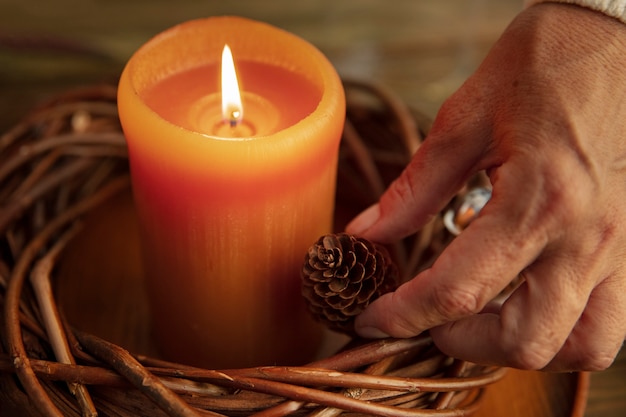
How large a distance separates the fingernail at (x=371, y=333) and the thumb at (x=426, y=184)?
0.25 feet

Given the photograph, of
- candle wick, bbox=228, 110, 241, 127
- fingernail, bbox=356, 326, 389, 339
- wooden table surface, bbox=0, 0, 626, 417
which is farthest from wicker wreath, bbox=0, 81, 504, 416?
wooden table surface, bbox=0, 0, 626, 417

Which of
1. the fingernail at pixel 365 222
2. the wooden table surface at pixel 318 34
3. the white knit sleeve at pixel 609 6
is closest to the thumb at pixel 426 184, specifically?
the fingernail at pixel 365 222

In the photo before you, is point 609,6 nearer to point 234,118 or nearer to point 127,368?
point 234,118

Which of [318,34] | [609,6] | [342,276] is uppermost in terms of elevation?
[609,6]

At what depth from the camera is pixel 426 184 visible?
0.51 m

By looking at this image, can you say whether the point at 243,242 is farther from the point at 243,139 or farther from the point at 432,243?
the point at 432,243

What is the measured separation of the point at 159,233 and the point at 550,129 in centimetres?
28

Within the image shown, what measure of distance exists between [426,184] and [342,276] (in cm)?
9

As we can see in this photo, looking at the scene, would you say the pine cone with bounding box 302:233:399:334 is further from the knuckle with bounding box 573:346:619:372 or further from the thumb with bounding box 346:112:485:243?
the knuckle with bounding box 573:346:619:372

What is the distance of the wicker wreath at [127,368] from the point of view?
0.45 meters

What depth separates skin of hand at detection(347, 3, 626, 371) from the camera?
1.37ft

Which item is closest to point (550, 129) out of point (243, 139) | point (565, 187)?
point (565, 187)

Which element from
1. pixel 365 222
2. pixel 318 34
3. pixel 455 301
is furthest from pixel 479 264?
pixel 318 34

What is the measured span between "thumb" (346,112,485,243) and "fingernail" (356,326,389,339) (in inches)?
3.0
